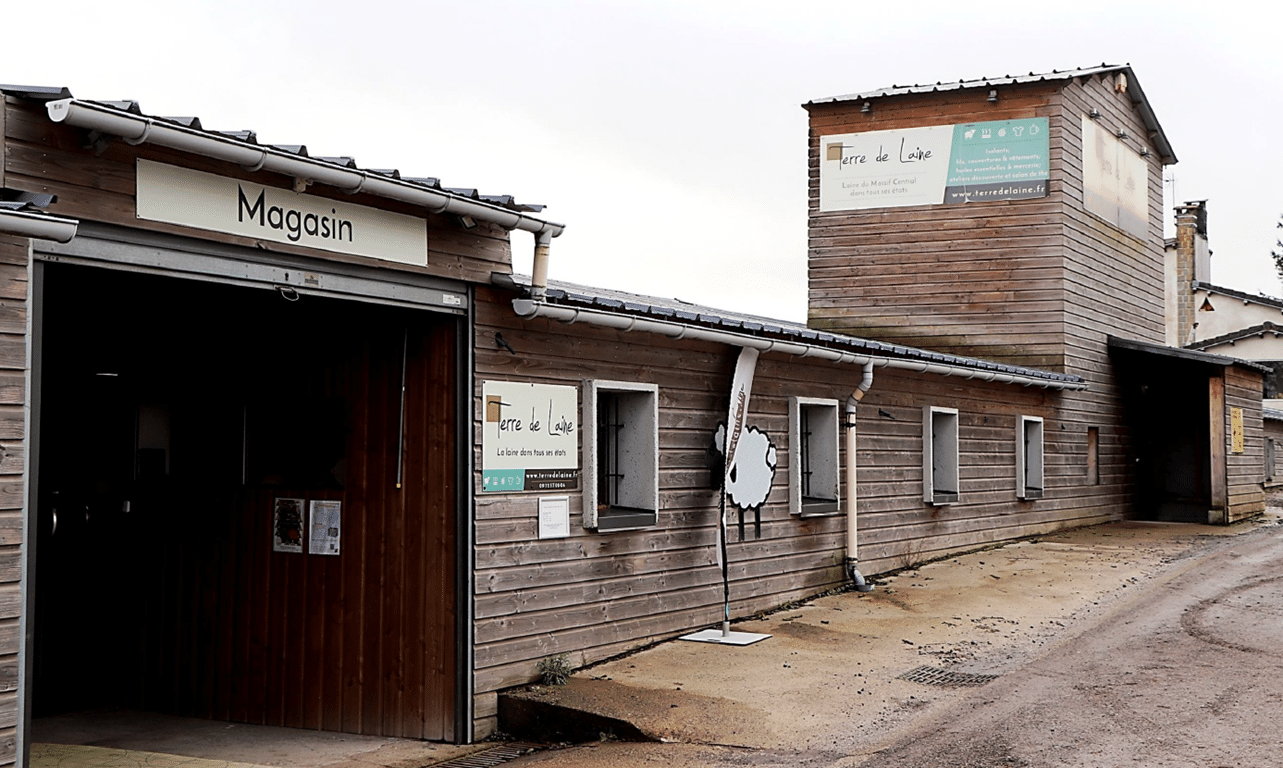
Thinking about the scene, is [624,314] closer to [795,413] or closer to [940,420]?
[795,413]

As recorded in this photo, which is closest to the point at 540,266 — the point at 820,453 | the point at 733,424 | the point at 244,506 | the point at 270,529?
the point at 733,424

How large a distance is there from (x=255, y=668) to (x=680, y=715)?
350cm

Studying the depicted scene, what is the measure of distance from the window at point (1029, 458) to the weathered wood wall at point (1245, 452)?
12.8 feet

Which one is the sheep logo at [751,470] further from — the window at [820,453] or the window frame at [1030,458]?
the window frame at [1030,458]

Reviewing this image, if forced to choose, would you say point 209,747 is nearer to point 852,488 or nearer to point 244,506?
point 244,506

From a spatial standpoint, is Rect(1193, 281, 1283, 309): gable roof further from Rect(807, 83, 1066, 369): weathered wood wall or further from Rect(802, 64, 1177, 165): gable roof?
Rect(807, 83, 1066, 369): weathered wood wall

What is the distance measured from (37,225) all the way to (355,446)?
3683 mm

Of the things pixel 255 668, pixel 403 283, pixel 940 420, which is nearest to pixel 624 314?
pixel 403 283

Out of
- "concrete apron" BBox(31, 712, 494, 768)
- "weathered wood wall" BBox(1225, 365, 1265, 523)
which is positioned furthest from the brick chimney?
"concrete apron" BBox(31, 712, 494, 768)

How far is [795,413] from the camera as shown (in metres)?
12.0

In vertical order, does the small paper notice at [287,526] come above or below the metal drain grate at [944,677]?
above

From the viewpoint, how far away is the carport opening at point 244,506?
856 cm

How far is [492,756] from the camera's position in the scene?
7.96 m

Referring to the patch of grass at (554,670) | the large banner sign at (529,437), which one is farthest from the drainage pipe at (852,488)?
the patch of grass at (554,670)
